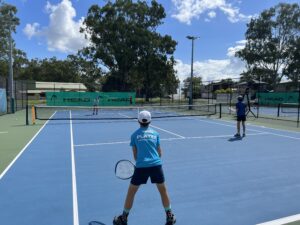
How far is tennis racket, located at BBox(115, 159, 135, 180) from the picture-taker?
4281 millimetres

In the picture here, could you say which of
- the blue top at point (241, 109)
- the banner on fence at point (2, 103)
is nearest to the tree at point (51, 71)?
the banner on fence at point (2, 103)

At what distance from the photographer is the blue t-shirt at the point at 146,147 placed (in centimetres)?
438

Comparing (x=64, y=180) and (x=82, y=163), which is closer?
(x=64, y=180)

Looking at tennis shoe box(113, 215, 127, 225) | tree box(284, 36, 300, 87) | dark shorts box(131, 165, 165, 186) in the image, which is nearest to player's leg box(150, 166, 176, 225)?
dark shorts box(131, 165, 165, 186)

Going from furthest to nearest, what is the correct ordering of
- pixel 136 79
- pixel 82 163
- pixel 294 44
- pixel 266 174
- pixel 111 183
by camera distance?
pixel 136 79 → pixel 294 44 → pixel 82 163 → pixel 266 174 → pixel 111 183

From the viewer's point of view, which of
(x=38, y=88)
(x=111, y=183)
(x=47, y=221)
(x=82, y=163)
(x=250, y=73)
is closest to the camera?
(x=47, y=221)

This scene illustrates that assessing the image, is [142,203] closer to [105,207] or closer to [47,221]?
[105,207]

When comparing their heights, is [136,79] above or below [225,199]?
above

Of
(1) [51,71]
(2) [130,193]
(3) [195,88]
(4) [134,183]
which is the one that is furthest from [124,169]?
(1) [51,71]

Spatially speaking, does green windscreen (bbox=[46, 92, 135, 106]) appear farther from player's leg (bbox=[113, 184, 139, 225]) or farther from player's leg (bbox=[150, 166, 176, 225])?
player's leg (bbox=[150, 166, 176, 225])

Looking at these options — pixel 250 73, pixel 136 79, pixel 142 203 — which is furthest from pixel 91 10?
pixel 142 203

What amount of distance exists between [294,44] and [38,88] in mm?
54205

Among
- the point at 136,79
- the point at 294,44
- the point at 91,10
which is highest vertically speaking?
the point at 91,10

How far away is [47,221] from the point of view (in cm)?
476
